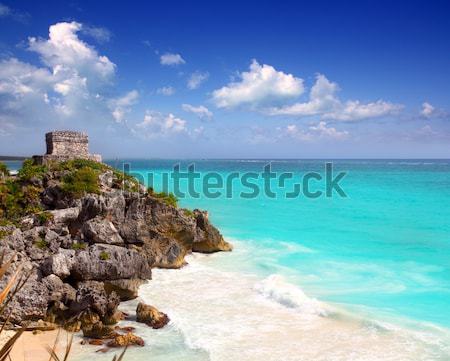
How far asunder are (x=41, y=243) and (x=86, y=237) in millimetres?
1620

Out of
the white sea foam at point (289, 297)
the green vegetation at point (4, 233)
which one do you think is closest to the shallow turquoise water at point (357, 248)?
the white sea foam at point (289, 297)

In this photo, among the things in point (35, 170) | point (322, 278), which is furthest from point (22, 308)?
point (322, 278)

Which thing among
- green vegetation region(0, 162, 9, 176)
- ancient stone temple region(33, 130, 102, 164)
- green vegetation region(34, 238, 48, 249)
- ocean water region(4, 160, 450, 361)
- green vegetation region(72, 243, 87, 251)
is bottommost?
ocean water region(4, 160, 450, 361)

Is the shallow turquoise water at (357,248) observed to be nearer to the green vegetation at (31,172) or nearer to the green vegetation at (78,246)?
the green vegetation at (78,246)

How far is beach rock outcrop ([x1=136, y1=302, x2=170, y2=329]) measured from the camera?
10508 millimetres

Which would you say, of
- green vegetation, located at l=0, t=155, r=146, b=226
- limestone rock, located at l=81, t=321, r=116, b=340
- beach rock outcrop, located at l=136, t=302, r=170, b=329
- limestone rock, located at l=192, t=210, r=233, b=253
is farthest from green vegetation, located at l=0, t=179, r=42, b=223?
limestone rock, located at l=81, t=321, r=116, b=340

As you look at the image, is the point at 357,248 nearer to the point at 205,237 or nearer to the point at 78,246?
the point at 205,237

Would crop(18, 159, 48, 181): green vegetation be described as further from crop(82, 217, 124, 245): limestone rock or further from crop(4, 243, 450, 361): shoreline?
crop(4, 243, 450, 361): shoreline

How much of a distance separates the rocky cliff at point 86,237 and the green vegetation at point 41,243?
1.1 inches

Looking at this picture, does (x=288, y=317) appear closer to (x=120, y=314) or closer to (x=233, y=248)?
(x=120, y=314)

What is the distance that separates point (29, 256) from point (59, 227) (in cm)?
212

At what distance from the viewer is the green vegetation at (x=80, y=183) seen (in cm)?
1709

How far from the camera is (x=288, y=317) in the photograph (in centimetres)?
1141

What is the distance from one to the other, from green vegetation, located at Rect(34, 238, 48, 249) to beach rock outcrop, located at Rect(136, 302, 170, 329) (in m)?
3.91
